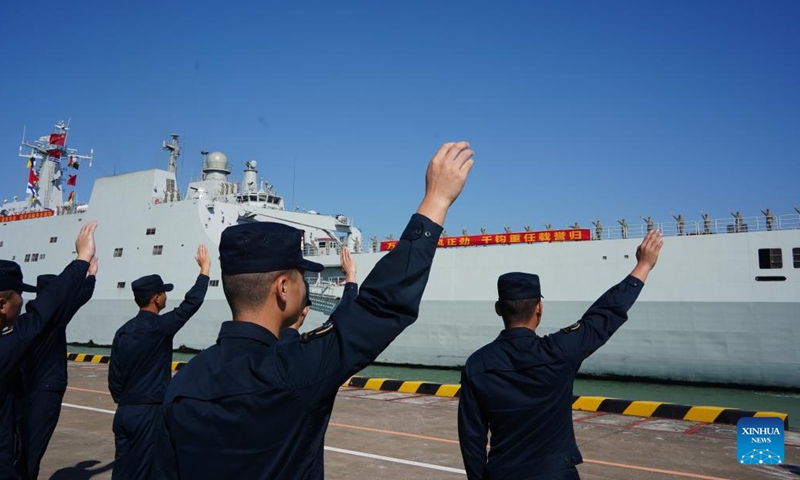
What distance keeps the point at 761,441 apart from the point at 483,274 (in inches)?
426

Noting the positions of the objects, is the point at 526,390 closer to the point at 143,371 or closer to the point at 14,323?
the point at 14,323

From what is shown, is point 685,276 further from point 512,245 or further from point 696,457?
point 696,457

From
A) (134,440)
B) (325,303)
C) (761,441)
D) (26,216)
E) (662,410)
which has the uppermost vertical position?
(26,216)

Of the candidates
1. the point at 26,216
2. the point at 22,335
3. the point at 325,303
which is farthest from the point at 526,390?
the point at 26,216

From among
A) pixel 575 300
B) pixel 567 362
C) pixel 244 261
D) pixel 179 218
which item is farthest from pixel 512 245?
pixel 244 261

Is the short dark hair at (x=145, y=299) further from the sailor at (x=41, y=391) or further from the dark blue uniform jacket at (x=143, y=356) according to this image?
the sailor at (x=41, y=391)

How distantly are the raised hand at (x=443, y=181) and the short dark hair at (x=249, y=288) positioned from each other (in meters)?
0.50

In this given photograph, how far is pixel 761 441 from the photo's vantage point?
15.6ft

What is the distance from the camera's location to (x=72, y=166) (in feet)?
84.9

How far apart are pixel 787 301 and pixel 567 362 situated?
12.4m

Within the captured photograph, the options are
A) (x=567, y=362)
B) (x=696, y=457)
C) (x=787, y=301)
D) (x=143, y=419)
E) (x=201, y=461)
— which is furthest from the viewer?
(x=787, y=301)

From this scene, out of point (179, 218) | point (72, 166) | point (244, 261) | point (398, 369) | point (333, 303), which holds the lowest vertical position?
point (398, 369)

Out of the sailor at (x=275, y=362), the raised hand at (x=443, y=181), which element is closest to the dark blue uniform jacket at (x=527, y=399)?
the sailor at (x=275, y=362)

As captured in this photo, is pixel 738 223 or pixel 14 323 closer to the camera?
pixel 14 323
